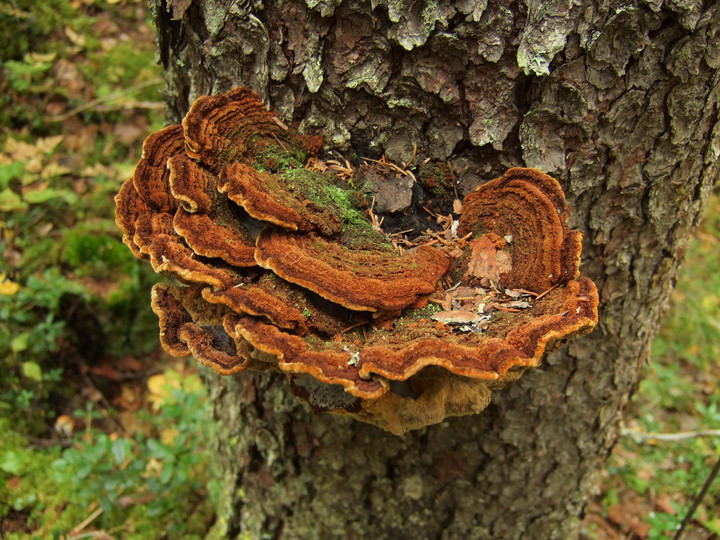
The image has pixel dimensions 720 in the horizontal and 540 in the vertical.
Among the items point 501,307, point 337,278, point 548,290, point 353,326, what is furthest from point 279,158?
point 548,290

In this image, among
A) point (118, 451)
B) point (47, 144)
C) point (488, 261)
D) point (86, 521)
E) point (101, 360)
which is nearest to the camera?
point (488, 261)

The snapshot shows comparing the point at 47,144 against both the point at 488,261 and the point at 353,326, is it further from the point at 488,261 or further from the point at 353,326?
the point at 488,261

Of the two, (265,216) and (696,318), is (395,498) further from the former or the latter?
(696,318)

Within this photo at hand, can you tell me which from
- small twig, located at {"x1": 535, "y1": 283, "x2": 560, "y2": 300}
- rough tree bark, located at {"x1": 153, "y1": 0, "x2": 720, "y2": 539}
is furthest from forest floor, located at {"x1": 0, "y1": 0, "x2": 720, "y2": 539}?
small twig, located at {"x1": 535, "y1": 283, "x2": 560, "y2": 300}

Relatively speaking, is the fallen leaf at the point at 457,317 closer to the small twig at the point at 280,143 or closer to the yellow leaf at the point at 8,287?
the small twig at the point at 280,143

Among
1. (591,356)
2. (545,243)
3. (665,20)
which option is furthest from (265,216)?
(591,356)

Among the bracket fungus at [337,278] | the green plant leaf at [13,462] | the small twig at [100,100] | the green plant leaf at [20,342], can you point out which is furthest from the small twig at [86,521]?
the small twig at [100,100]
